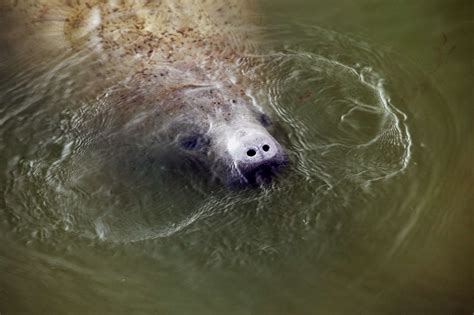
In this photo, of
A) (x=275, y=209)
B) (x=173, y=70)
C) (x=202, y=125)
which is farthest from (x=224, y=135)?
(x=173, y=70)

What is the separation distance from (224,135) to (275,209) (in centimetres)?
59

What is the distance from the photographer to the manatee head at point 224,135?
369cm

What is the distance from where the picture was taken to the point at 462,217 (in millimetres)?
3898

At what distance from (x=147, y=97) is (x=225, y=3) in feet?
4.45

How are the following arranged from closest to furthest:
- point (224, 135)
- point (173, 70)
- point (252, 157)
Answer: point (252, 157) → point (224, 135) → point (173, 70)

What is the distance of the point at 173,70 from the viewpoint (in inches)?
172

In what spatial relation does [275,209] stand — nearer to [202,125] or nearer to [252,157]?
[252,157]

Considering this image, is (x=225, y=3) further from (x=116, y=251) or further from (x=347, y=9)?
(x=116, y=251)

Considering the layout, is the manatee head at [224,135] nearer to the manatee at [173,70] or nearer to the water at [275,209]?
the manatee at [173,70]

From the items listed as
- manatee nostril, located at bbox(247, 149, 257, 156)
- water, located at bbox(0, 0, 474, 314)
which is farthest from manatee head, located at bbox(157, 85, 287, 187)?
water, located at bbox(0, 0, 474, 314)

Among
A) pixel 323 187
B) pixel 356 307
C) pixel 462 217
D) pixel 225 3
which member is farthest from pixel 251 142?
pixel 225 3

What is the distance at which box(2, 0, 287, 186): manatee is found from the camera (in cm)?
386

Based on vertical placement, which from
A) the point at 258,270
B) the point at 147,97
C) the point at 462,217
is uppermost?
the point at 147,97

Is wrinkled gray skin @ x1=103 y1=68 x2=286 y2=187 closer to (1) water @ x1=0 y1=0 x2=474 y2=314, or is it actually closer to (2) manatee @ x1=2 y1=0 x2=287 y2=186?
(2) manatee @ x1=2 y1=0 x2=287 y2=186
